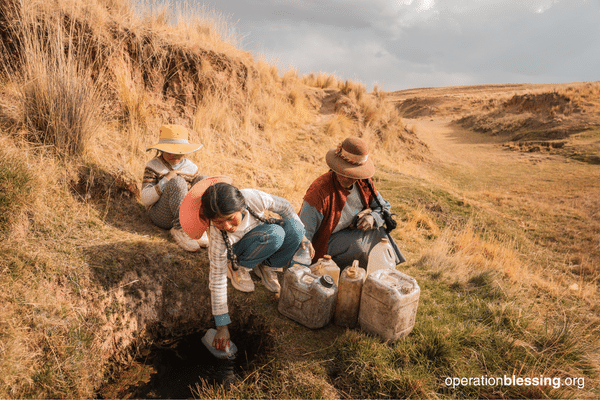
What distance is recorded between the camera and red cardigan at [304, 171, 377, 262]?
3.06 metres

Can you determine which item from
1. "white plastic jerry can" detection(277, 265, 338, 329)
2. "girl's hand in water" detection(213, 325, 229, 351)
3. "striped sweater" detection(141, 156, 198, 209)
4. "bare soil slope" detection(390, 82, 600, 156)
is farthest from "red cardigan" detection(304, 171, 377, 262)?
"bare soil slope" detection(390, 82, 600, 156)

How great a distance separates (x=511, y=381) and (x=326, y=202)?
1.87m

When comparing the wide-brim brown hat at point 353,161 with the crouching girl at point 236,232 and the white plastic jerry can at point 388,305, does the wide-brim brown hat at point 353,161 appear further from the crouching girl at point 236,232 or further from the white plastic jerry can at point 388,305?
the white plastic jerry can at point 388,305

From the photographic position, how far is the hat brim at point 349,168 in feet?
9.66

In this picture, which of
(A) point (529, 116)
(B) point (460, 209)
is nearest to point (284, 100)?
(B) point (460, 209)

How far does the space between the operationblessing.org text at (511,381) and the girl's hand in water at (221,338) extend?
1.56m

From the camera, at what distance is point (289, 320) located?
280 centimetres

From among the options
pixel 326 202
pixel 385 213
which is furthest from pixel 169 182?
pixel 385 213

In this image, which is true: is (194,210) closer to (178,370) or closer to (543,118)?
(178,370)

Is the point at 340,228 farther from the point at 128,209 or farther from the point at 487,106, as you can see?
the point at 487,106

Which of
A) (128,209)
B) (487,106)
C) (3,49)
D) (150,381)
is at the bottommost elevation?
(150,381)

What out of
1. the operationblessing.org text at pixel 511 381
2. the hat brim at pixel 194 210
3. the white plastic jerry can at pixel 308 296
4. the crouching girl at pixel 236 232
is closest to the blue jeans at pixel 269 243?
the crouching girl at pixel 236 232

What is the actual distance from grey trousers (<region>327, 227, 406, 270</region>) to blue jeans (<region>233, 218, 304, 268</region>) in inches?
19.2

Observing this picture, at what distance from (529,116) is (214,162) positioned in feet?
62.4
